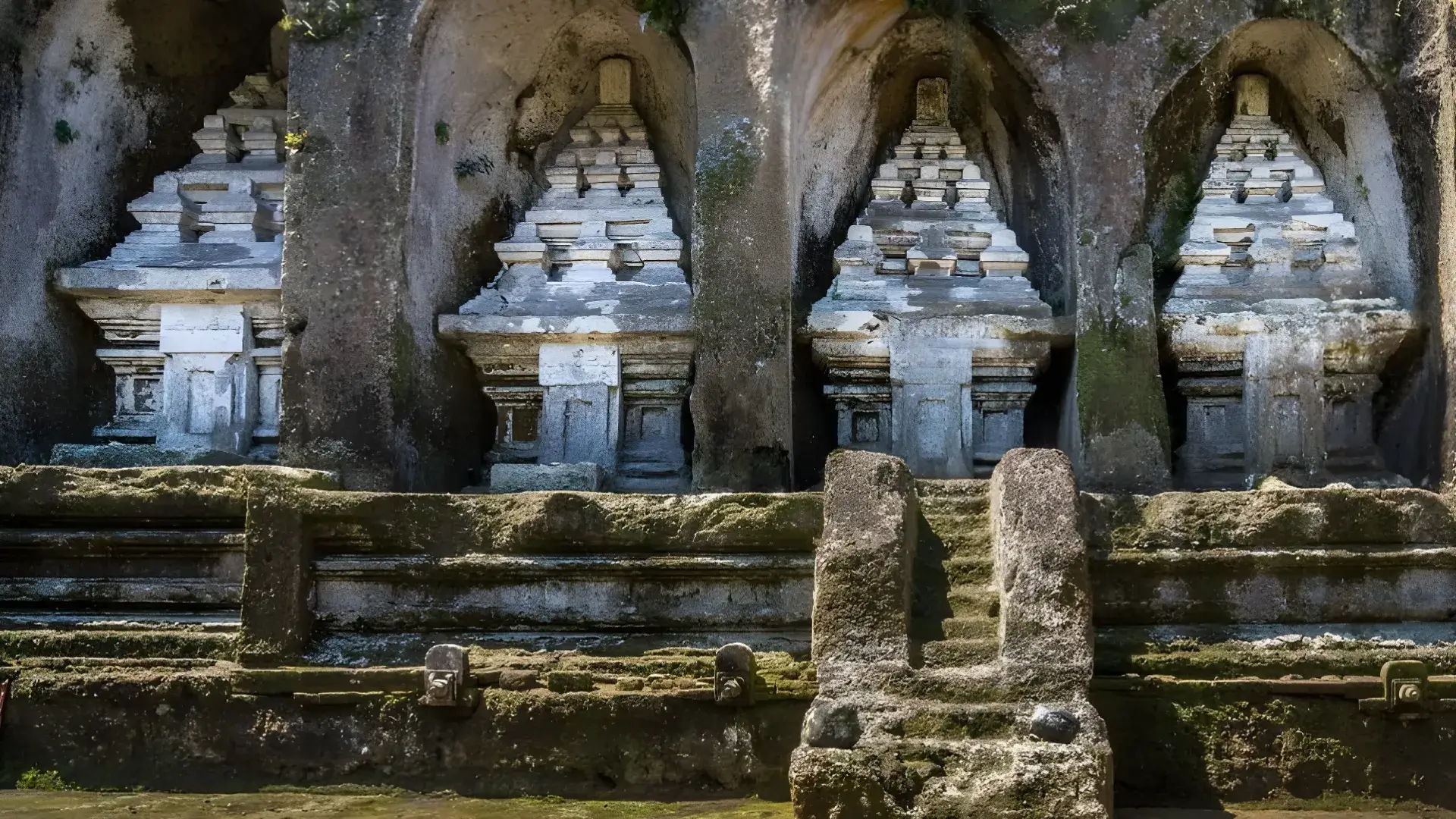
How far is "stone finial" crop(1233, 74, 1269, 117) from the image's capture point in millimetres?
10039

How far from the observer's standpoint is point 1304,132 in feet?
33.1

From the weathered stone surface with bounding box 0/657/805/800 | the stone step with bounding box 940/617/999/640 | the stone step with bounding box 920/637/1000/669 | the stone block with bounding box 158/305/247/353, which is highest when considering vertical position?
the stone block with bounding box 158/305/247/353

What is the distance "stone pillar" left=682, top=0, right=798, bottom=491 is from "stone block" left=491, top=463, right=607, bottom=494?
2.12 ft

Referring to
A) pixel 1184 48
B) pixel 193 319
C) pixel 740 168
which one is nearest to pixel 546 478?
pixel 740 168

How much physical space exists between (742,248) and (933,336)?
1420mm

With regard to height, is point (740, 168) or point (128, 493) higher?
point (740, 168)

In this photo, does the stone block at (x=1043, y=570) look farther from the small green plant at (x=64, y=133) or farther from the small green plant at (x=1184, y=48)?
the small green plant at (x=64, y=133)

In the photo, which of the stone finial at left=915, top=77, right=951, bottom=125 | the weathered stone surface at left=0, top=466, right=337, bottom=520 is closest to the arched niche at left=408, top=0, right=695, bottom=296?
the stone finial at left=915, top=77, right=951, bottom=125

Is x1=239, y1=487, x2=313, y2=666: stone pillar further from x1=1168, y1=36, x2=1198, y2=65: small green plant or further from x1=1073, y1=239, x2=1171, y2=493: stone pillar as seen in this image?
x1=1168, y1=36, x2=1198, y2=65: small green plant

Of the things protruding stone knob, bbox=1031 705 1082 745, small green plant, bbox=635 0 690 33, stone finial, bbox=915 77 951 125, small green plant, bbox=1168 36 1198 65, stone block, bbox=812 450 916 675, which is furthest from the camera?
stone finial, bbox=915 77 951 125

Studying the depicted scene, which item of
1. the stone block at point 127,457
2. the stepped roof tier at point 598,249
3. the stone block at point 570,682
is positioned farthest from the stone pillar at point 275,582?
the stepped roof tier at point 598,249

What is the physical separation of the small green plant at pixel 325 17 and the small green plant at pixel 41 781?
175 inches

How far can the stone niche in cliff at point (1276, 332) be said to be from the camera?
30.0 feet

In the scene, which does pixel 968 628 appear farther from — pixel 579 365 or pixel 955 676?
pixel 579 365
